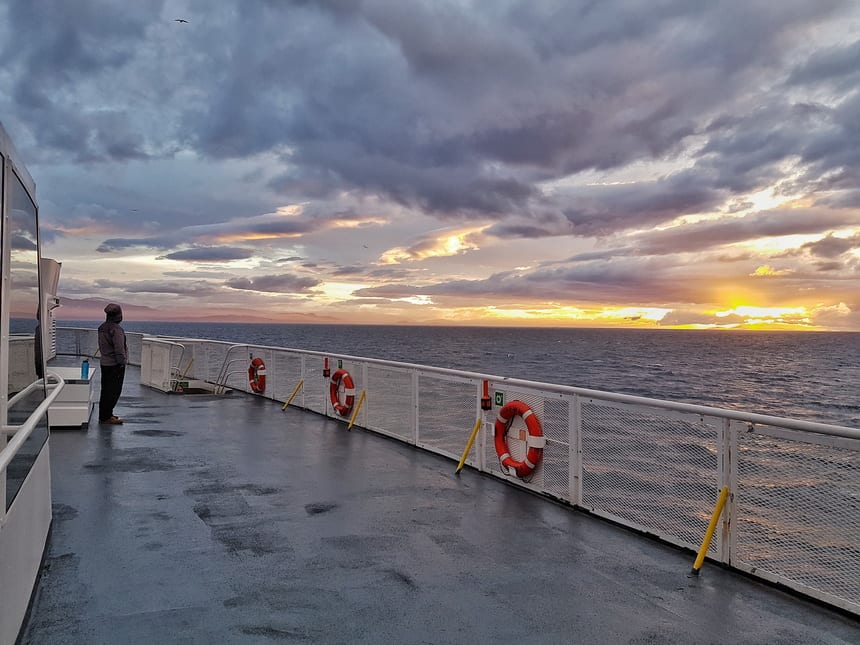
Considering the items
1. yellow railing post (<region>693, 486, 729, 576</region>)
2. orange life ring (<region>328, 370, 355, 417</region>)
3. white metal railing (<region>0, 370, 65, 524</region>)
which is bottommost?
yellow railing post (<region>693, 486, 729, 576</region>)

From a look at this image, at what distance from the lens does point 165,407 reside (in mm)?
12391

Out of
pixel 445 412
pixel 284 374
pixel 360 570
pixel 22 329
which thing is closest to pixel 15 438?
pixel 22 329

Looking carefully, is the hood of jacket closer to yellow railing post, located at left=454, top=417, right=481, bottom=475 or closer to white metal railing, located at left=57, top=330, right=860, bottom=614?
white metal railing, located at left=57, top=330, right=860, bottom=614

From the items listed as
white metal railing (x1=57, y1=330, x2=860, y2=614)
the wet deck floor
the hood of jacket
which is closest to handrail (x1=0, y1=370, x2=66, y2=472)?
the wet deck floor

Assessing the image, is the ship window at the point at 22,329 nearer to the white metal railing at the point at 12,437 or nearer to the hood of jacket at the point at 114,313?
the white metal railing at the point at 12,437

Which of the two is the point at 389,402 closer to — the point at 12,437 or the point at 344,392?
the point at 344,392

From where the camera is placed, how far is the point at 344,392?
35.9 ft

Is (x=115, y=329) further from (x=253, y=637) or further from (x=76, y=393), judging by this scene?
(x=253, y=637)

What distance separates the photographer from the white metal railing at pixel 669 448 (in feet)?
14.2

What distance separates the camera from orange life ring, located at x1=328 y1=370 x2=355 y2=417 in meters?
10.7

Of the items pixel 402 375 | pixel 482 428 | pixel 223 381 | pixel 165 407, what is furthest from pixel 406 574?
pixel 223 381

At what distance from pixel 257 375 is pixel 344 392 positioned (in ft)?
13.4

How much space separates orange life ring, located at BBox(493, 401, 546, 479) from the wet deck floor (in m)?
0.23

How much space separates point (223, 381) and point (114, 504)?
8.94 meters
